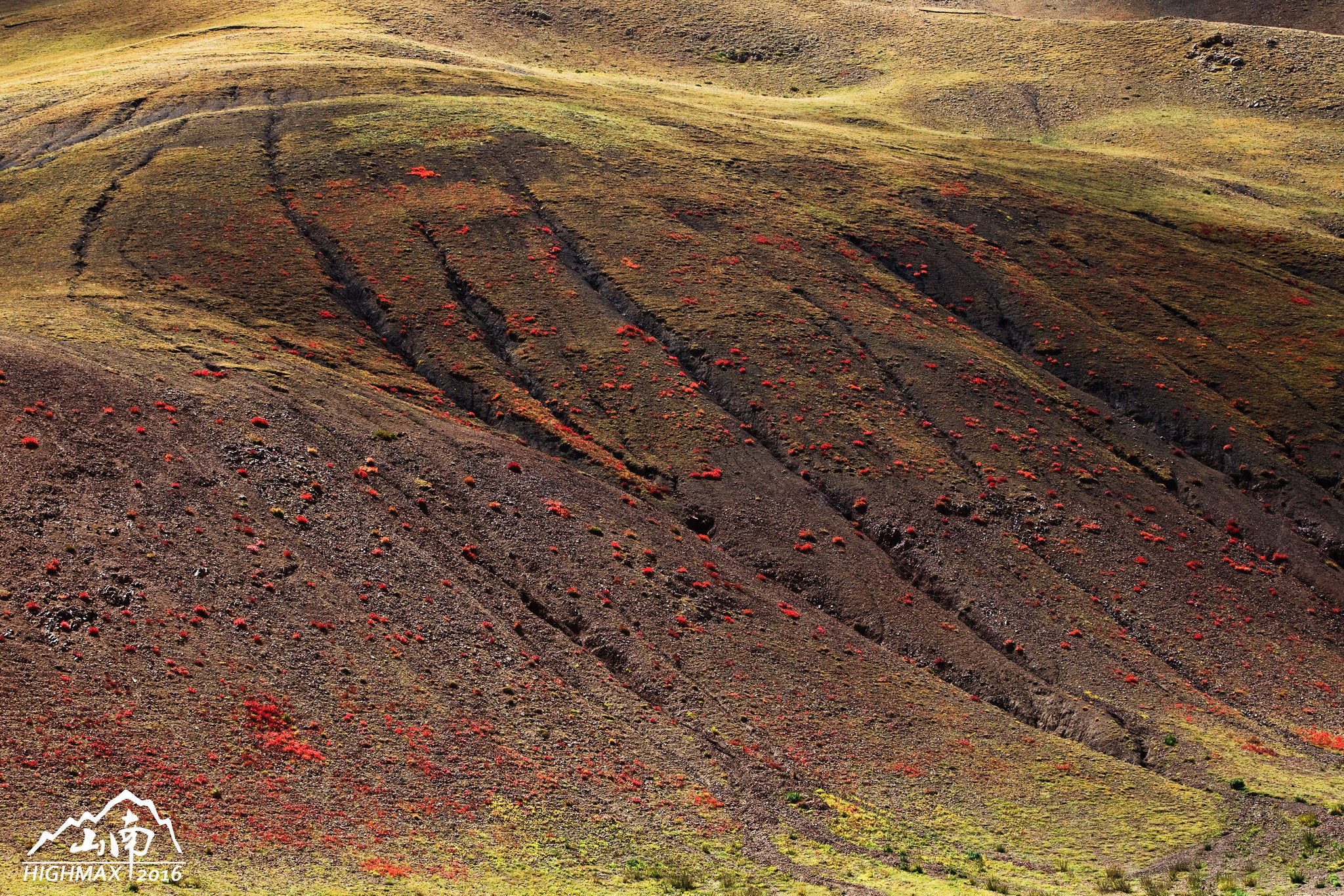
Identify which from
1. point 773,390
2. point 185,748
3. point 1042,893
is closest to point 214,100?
point 773,390
